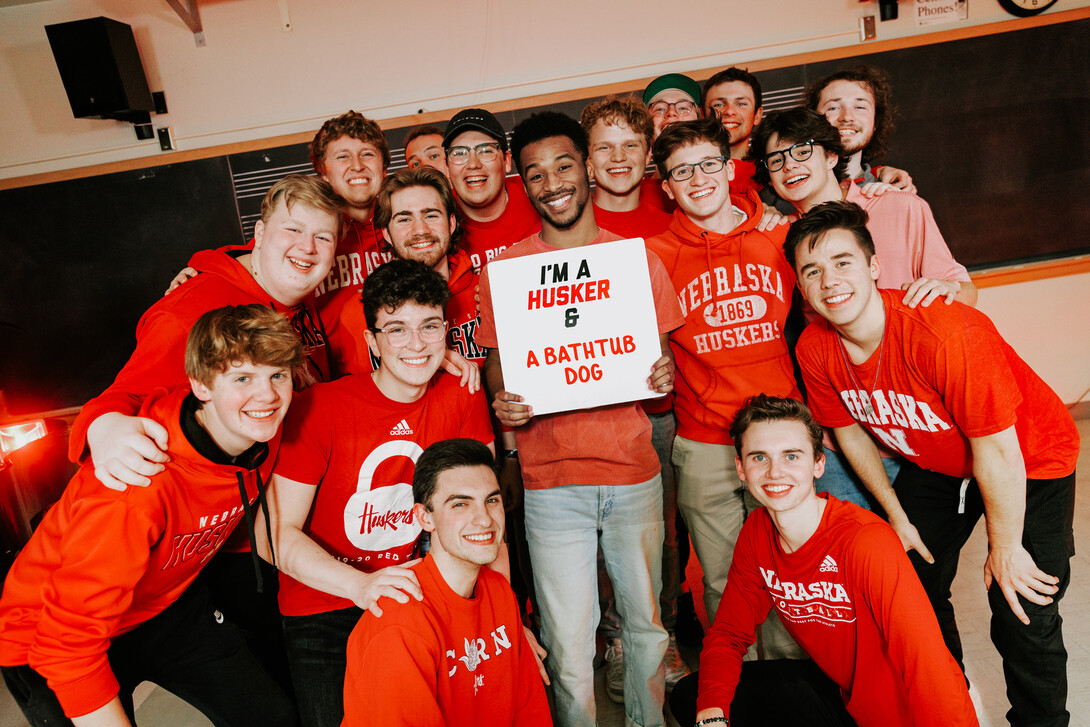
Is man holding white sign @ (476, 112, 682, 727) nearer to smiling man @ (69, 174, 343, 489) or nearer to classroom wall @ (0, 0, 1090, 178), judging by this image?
smiling man @ (69, 174, 343, 489)

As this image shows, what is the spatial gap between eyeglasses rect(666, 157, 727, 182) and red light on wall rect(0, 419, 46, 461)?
380cm

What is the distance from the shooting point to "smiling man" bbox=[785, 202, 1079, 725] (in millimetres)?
1700

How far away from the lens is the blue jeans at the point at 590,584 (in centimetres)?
200

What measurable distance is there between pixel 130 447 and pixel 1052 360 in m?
5.58

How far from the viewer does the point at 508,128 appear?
417cm

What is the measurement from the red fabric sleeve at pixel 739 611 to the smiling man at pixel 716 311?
1.13ft

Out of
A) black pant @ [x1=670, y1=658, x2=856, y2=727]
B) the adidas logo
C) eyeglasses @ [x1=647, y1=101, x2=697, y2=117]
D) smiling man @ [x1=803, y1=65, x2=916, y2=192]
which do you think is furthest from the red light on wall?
smiling man @ [x1=803, y1=65, x2=916, y2=192]

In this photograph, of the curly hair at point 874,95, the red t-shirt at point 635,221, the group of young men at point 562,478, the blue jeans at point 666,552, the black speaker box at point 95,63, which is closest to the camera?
the group of young men at point 562,478

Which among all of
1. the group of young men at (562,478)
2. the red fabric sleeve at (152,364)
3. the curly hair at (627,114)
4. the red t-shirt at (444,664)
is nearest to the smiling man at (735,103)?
the group of young men at (562,478)

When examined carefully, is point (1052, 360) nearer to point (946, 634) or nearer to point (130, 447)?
point (946, 634)

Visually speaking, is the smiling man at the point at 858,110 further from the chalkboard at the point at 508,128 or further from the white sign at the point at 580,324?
the chalkboard at the point at 508,128

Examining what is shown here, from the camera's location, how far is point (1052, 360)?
4449 mm

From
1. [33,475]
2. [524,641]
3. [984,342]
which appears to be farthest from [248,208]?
[984,342]

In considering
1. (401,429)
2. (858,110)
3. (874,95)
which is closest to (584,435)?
(401,429)
